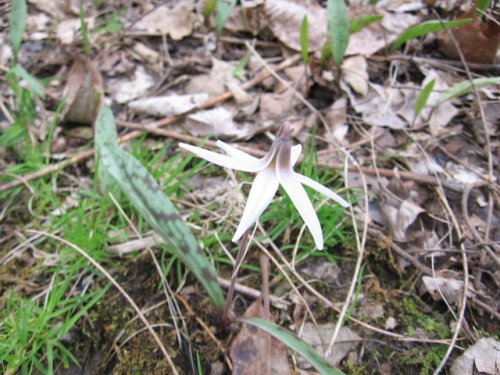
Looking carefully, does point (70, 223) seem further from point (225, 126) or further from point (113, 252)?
point (225, 126)

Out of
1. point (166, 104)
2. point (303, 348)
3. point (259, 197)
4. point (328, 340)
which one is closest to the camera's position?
point (259, 197)

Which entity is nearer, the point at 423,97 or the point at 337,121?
the point at 423,97

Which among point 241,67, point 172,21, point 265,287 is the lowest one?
point 265,287

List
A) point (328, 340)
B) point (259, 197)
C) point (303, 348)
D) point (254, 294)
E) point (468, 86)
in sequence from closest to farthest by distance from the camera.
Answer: point (259, 197)
point (303, 348)
point (328, 340)
point (254, 294)
point (468, 86)

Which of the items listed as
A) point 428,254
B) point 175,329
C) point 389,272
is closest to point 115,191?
point 175,329

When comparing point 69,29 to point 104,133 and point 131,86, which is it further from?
point 104,133

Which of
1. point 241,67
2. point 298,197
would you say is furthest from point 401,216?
point 241,67
